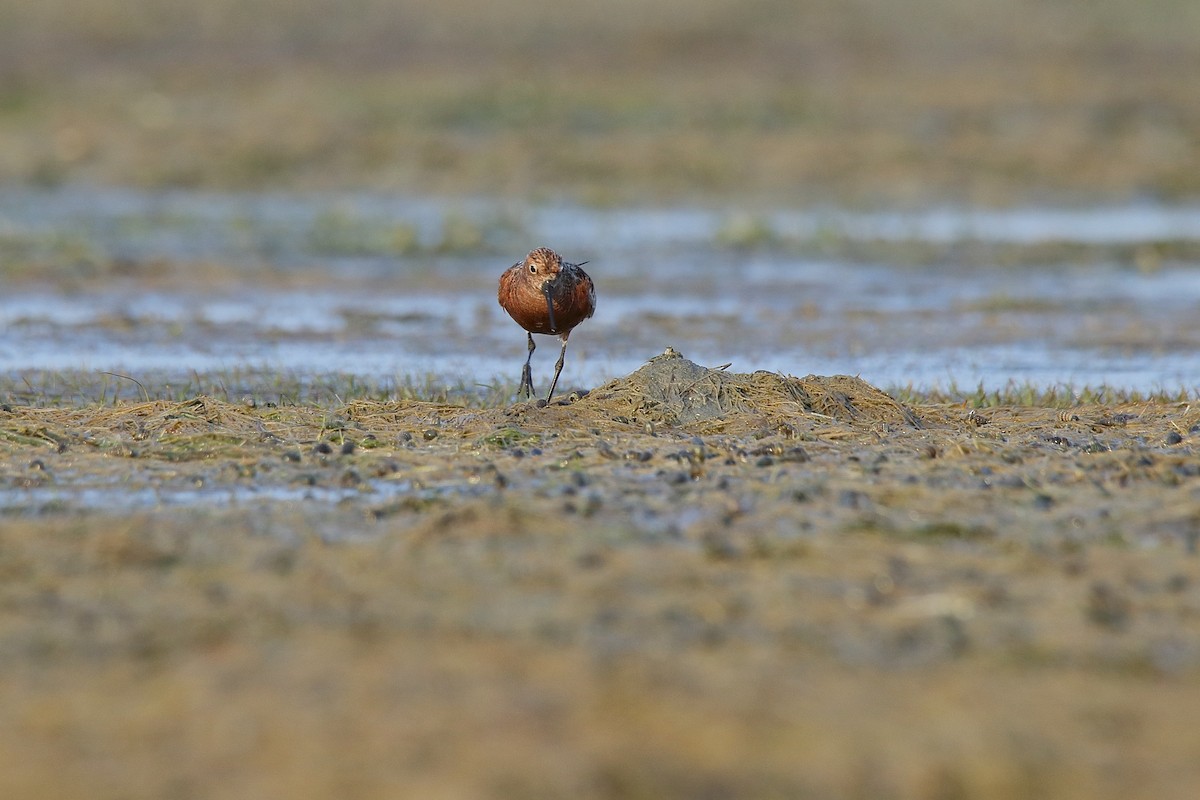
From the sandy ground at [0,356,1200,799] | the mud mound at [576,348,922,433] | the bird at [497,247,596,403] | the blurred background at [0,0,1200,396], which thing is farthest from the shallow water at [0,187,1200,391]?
the sandy ground at [0,356,1200,799]

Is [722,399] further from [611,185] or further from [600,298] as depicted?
[611,185]

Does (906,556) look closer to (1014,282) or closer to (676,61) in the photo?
(1014,282)

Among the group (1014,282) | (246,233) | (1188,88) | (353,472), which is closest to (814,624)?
(353,472)

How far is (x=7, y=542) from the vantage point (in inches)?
306

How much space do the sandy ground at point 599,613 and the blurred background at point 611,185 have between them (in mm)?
3874

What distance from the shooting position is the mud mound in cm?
1081

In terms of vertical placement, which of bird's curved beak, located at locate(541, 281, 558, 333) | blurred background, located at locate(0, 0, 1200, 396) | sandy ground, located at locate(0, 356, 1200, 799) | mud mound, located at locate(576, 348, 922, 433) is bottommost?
sandy ground, located at locate(0, 356, 1200, 799)

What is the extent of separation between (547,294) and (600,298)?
791 cm

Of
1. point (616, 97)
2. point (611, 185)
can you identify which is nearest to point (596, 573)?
point (611, 185)

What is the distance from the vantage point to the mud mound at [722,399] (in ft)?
35.5

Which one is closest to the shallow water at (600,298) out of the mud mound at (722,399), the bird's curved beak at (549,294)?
the bird's curved beak at (549,294)

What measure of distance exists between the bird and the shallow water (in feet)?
5.55

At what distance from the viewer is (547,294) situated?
38.1 ft

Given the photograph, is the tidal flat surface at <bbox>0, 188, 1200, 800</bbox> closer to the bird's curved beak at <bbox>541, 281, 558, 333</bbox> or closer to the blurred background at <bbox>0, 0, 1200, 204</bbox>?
the bird's curved beak at <bbox>541, 281, 558, 333</bbox>
